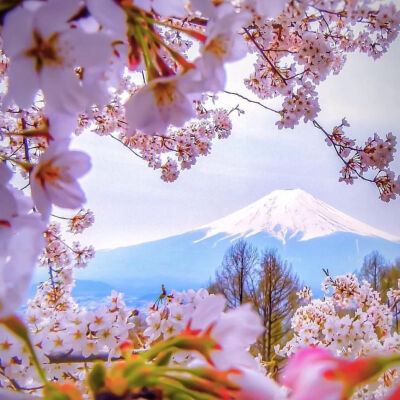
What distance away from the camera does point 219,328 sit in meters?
0.24

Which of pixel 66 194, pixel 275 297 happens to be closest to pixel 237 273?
pixel 275 297

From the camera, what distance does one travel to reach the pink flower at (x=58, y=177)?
0.27 meters

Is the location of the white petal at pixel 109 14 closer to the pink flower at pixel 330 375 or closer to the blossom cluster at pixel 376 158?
the pink flower at pixel 330 375

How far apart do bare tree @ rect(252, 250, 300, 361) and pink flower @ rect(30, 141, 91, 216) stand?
6.65m

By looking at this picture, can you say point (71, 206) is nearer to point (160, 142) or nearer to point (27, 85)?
point (27, 85)

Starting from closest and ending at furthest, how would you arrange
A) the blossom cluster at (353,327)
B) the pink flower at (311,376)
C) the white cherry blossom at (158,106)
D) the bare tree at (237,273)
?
the pink flower at (311,376)
the white cherry blossom at (158,106)
the blossom cluster at (353,327)
the bare tree at (237,273)

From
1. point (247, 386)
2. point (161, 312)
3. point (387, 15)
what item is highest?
point (387, 15)

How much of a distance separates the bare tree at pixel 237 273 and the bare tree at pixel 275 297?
0.20 m

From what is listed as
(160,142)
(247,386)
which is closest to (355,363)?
(247,386)

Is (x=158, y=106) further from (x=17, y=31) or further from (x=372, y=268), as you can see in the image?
(x=372, y=268)

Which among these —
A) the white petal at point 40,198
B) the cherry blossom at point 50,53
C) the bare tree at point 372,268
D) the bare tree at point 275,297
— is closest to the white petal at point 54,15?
the cherry blossom at point 50,53

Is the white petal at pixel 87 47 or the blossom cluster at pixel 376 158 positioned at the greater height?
the blossom cluster at pixel 376 158

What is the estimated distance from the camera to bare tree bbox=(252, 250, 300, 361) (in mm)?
7073

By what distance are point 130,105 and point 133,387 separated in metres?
0.17
